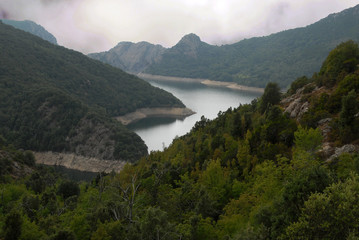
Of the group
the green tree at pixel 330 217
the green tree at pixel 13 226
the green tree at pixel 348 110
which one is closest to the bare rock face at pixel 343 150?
the green tree at pixel 348 110

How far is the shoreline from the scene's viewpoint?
177m

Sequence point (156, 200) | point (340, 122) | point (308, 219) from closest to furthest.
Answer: point (308, 219) → point (340, 122) → point (156, 200)

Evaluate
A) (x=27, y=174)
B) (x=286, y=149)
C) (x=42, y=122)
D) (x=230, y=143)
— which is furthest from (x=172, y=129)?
(x=286, y=149)

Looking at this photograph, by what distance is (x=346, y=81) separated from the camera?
1259 inches

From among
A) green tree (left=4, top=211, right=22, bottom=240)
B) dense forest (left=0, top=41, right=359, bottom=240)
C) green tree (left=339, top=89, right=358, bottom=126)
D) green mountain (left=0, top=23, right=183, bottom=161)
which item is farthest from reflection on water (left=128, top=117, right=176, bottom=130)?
green tree (left=4, top=211, right=22, bottom=240)

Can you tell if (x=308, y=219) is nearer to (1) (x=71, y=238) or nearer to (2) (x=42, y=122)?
(1) (x=71, y=238)

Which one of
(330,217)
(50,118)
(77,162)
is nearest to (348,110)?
(330,217)

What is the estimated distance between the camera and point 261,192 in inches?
916

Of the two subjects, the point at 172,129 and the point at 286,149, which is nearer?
the point at 286,149

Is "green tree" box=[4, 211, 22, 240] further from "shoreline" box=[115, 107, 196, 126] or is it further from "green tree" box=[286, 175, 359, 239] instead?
→ "shoreline" box=[115, 107, 196, 126]

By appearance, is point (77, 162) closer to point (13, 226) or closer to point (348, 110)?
point (13, 226)

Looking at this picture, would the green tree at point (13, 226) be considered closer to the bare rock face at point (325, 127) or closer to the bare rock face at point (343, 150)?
the bare rock face at point (343, 150)

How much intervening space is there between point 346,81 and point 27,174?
6958 cm

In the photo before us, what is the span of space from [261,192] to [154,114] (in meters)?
169
